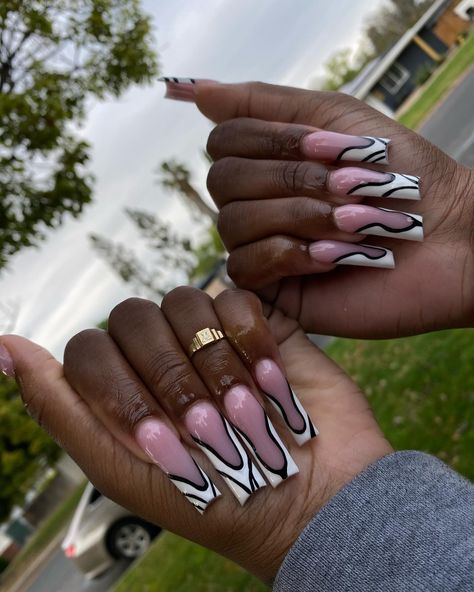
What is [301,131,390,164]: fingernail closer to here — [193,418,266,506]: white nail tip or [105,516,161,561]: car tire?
[193,418,266,506]: white nail tip

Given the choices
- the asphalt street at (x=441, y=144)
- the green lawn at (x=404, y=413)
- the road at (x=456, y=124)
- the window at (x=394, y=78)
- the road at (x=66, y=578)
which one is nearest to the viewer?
the green lawn at (x=404, y=413)

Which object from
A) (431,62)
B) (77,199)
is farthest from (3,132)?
(431,62)

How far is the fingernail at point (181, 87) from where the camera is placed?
220 cm

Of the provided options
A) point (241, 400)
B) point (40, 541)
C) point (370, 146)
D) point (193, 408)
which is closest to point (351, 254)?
point (370, 146)

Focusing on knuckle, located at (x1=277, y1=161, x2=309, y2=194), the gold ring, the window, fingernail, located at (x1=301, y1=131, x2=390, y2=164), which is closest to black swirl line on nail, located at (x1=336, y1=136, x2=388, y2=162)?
fingernail, located at (x1=301, y1=131, x2=390, y2=164)

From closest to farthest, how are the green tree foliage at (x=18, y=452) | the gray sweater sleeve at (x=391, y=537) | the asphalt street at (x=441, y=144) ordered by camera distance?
the gray sweater sleeve at (x=391, y=537) → the asphalt street at (x=441, y=144) → the green tree foliage at (x=18, y=452)

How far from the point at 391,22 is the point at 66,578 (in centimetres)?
3491

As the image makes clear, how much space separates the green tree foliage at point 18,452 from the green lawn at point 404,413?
740cm

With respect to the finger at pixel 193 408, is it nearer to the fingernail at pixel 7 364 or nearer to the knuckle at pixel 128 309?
the knuckle at pixel 128 309

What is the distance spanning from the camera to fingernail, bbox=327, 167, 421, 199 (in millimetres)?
1918

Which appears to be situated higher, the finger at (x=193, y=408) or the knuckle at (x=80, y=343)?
the knuckle at (x=80, y=343)

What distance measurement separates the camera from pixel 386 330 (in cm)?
218

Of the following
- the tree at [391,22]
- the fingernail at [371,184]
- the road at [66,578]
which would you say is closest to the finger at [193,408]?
the fingernail at [371,184]

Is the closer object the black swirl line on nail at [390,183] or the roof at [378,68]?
the black swirl line on nail at [390,183]
